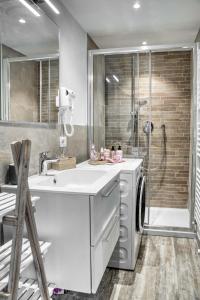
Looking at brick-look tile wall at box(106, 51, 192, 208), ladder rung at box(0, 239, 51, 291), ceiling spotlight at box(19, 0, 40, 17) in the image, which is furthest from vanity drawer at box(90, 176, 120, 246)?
brick-look tile wall at box(106, 51, 192, 208)

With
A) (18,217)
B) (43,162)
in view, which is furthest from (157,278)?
(18,217)

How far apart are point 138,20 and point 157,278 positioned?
2640 mm

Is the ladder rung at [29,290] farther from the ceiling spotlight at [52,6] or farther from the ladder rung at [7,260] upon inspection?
the ceiling spotlight at [52,6]

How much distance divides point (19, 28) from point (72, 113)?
114 centimetres

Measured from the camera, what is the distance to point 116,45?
3795 millimetres

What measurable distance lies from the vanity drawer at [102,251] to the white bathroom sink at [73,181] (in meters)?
0.32

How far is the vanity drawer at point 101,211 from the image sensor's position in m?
1.46

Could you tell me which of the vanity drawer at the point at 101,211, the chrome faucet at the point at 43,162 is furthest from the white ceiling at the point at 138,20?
the vanity drawer at the point at 101,211

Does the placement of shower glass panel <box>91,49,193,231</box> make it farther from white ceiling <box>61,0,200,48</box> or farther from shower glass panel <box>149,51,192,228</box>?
white ceiling <box>61,0,200,48</box>

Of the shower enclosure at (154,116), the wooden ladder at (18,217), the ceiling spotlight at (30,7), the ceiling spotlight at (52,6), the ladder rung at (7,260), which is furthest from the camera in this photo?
the shower enclosure at (154,116)

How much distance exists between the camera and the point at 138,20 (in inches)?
117

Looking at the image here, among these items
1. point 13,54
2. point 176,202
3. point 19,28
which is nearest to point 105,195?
point 13,54

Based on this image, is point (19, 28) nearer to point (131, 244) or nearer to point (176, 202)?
point (131, 244)

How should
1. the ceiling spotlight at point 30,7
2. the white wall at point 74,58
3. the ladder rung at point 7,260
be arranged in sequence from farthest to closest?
1. the white wall at point 74,58
2. the ceiling spotlight at point 30,7
3. the ladder rung at point 7,260
